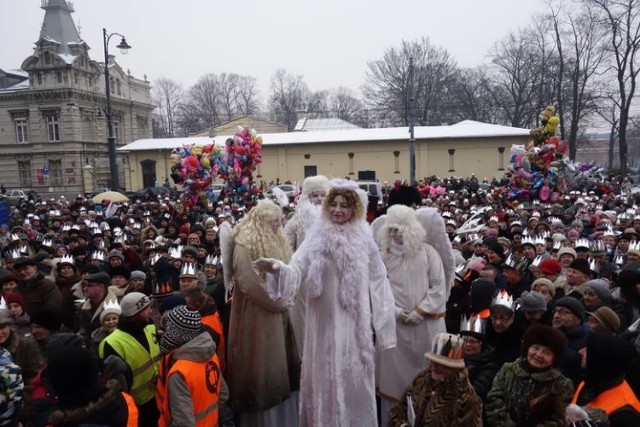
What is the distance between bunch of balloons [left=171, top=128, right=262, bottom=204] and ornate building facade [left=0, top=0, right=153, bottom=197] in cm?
3180

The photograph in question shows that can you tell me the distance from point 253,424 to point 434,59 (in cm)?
5577

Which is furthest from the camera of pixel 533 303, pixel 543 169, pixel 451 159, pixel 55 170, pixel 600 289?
pixel 55 170

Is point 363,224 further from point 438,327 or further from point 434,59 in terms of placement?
point 434,59

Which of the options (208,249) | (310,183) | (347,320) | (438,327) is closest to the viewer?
(347,320)

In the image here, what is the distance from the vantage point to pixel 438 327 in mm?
4859

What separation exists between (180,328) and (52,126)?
51202 mm

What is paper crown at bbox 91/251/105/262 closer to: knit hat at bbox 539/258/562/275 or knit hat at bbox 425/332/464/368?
knit hat at bbox 539/258/562/275

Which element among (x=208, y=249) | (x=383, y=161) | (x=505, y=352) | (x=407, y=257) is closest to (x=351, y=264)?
(x=407, y=257)

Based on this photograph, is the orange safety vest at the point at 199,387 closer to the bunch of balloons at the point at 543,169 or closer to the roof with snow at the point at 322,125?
the bunch of balloons at the point at 543,169

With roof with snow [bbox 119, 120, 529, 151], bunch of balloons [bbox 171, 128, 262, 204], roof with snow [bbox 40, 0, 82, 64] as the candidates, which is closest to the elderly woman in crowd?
bunch of balloons [bbox 171, 128, 262, 204]

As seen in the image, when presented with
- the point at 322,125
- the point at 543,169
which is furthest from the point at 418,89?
the point at 543,169

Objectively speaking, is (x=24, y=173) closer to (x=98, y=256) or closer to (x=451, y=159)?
(x=451, y=159)

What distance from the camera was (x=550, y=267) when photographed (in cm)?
643

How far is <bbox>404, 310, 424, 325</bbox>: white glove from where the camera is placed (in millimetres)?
4734
